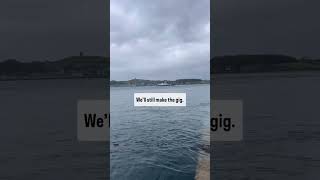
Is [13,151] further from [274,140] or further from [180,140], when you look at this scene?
[274,140]

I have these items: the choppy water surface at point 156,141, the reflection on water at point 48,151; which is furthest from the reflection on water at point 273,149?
the reflection on water at point 48,151

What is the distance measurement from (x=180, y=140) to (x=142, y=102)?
45.5 ft

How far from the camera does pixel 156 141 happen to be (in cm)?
2130

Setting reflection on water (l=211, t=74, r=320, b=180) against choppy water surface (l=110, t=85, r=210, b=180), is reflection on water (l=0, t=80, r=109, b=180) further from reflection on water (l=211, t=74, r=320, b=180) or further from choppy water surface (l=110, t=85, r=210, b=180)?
reflection on water (l=211, t=74, r=320, b=180)

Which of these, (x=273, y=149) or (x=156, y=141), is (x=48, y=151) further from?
(x=273, y=149)

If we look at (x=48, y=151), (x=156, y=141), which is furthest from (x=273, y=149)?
(x=48, y=151)

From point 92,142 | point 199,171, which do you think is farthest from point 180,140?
point 199,171

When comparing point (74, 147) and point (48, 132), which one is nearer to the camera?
point (74, 147)

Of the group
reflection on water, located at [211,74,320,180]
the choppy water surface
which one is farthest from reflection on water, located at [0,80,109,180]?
reflection on water, located at [211,74,320,180]

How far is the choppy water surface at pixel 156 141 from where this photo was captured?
46.9 ft

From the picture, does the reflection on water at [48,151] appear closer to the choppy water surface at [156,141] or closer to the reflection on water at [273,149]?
the choppy water surface at [156,141]

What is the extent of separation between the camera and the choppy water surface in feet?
46.9

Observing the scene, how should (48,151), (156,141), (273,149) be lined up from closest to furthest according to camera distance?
(273,149) → (48,151) → (156,141)

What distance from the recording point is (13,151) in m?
19.5
